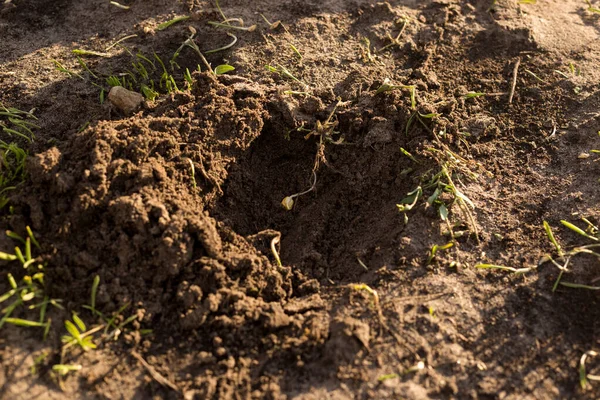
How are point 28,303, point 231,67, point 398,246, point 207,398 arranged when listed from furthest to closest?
1. point 231,67
2. point 398,246
3. point 28,303
4. point 207,398

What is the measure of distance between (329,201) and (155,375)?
123cm

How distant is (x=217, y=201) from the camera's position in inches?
109

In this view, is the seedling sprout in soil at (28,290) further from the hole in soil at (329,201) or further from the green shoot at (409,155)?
the green shoot at (409,155)

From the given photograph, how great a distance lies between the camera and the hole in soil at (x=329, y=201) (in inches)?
103

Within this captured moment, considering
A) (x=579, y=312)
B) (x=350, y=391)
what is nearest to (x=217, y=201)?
(x=350, y=391)

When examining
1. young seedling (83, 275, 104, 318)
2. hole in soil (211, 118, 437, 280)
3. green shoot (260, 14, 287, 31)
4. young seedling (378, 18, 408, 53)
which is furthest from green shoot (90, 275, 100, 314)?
young seedling (378, 18, 408, 53)

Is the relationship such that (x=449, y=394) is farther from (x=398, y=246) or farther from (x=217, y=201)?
(x=217, y=201)

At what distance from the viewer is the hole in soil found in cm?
261

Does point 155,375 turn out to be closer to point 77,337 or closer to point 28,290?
point 77,337

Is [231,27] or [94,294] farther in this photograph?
[231,27]

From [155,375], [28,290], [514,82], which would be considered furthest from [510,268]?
[28,290]

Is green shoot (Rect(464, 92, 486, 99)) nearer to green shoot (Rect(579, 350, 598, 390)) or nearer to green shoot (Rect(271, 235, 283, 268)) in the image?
green shoot (Rect(271, 235, 283, 268))

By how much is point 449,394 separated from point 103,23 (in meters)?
3.14

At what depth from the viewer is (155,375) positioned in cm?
214
